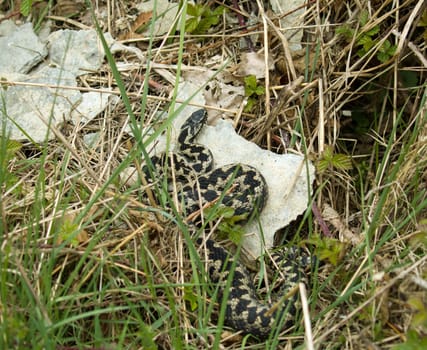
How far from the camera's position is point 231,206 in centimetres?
571

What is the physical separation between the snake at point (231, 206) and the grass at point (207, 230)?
0.41ft

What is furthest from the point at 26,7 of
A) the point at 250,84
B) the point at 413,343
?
the point at 413,343

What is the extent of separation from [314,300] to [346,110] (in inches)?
100

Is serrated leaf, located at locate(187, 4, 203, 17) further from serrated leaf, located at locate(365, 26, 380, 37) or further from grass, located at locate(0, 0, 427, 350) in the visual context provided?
serrated leaf, located at locate(365, 26, 380, 37)

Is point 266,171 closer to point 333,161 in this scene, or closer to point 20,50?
point 333,161

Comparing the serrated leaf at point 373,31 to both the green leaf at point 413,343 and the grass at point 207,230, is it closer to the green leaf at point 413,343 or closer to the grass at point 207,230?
the grass at point 207,230

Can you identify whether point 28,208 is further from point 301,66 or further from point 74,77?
point 301,66

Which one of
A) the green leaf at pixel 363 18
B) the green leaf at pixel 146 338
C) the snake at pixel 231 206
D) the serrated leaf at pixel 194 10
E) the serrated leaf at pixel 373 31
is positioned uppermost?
the serrated leaf at pixel 194 10

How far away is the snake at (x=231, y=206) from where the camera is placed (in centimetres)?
480

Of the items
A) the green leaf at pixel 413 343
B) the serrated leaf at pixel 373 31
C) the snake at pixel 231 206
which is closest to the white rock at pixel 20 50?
the snake at pixel 231 206

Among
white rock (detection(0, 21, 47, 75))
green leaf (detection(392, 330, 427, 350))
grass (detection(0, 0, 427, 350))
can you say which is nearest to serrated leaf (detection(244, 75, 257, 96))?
grass (detection(0, 0, 427, 350))

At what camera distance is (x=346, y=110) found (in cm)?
654

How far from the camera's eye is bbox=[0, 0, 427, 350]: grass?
4172 mm

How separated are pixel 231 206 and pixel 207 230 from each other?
436 mm
